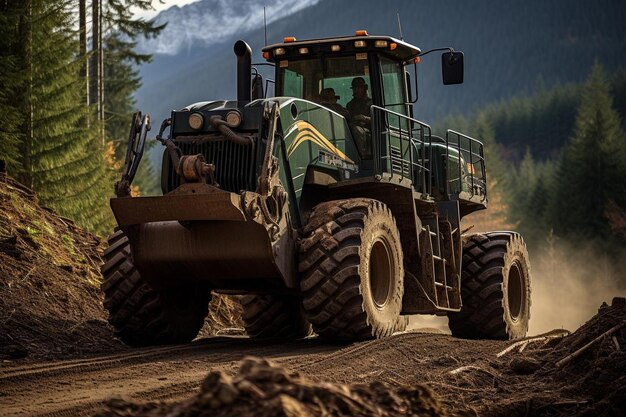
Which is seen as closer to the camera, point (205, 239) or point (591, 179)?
point (205, 239)

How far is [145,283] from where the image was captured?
1187cm

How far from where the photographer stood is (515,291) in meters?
16.4

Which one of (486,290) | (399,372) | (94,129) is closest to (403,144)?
(486,290)

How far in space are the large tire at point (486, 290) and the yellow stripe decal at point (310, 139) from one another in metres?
3.28

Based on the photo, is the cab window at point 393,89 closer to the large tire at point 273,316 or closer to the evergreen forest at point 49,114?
the large tire at point 273,316

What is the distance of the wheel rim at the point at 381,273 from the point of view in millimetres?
12203

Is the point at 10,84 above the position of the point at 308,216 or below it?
above

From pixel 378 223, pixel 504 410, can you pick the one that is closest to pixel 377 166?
pixel 378 223

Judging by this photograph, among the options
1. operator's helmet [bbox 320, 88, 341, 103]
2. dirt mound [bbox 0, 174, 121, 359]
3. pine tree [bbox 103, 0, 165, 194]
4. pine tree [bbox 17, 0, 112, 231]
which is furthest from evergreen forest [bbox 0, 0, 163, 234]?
operator's helmet [bbox 320, 88, 341, 103]

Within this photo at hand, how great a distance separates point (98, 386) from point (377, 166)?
5409 millimetres

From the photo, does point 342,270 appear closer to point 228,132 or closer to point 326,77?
point 228,132

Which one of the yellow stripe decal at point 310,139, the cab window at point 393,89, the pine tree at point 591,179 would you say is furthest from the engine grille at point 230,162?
the pine tree at point 591,179

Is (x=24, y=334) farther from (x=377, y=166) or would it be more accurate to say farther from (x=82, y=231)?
(x=82, y=231)

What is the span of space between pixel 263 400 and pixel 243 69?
7385 millimetres
